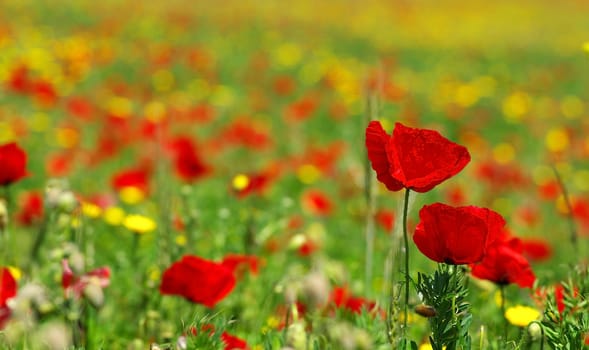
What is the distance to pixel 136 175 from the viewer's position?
3.67 m

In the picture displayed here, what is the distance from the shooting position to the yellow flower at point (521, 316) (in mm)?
1675

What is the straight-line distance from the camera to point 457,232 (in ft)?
4.02

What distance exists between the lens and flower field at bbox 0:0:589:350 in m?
1.36

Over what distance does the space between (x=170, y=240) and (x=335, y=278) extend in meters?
0.46

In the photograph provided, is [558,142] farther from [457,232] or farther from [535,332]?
[457,232]

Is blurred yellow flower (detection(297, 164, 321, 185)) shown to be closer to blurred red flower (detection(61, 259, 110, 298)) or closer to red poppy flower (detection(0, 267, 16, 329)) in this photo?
blurred red flower (detection(61, 259, 110, 298))

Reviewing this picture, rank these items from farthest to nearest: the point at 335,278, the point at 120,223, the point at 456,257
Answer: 1. the point at 120,223
2. the point at 335,278
3. the point at 456,257

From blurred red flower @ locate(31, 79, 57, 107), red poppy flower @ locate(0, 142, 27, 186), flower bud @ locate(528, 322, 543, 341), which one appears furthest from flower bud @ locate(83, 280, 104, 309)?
blurred red flower @ locate(31, 79, 57, 107)

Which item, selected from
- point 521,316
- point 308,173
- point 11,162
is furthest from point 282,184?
point 521,316

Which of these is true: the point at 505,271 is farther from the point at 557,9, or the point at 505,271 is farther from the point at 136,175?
the point at 557,9

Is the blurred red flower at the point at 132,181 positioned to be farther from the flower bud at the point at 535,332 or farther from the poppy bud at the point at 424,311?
the poppy bud at the point at 424,311

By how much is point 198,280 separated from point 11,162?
1.95 ft

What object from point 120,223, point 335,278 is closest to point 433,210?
point 335,278

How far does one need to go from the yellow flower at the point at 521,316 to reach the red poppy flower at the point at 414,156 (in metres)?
0.57
